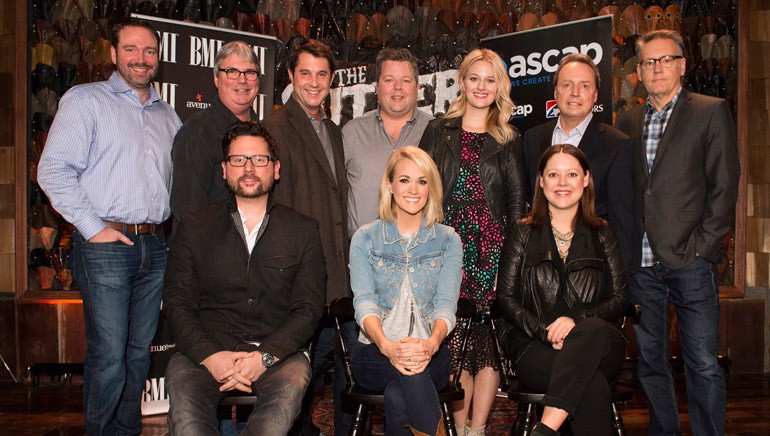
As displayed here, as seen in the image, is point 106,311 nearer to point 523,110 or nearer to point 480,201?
point 480,201

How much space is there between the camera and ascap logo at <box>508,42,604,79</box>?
4.39m

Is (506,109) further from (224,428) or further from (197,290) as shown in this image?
(224,428)

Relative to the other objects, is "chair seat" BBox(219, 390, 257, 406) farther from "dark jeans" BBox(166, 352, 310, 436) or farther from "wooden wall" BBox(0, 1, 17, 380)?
"wooden wall" BBox(0, 1, 17, 380)

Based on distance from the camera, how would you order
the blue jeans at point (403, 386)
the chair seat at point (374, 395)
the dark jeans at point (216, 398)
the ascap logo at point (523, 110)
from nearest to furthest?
the dark jeans at point (216, 398), the blue jeans at point (403, 386), the chair seat at point (374, 395), the ascap logo at point (523, 110)

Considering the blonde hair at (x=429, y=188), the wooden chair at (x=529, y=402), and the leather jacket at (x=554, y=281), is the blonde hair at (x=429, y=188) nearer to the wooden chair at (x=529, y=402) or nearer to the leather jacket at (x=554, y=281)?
the leather jacket at (x=554, y=281)

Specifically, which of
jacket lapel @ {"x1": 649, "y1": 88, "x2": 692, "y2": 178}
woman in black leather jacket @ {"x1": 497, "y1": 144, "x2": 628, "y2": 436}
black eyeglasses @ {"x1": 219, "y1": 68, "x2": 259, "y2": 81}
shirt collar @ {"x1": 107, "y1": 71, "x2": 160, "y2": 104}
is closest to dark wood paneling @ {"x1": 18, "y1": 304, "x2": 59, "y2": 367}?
shirt collar @ {"x1": 107, "y1": 71, "x2": 160, "y2": 104}

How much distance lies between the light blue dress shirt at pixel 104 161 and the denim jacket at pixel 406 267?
102 centimetres

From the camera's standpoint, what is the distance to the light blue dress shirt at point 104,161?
303 cm

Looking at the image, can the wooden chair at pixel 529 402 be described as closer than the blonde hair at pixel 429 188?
Yes

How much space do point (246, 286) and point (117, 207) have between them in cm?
80

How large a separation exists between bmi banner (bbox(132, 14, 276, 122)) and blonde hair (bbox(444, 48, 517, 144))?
5.31 ft

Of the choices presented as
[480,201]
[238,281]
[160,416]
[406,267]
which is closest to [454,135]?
[480,201]

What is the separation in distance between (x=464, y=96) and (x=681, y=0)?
2.94m

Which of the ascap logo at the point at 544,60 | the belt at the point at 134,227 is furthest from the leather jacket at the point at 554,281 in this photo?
the ascap logo at the point at 544,60
